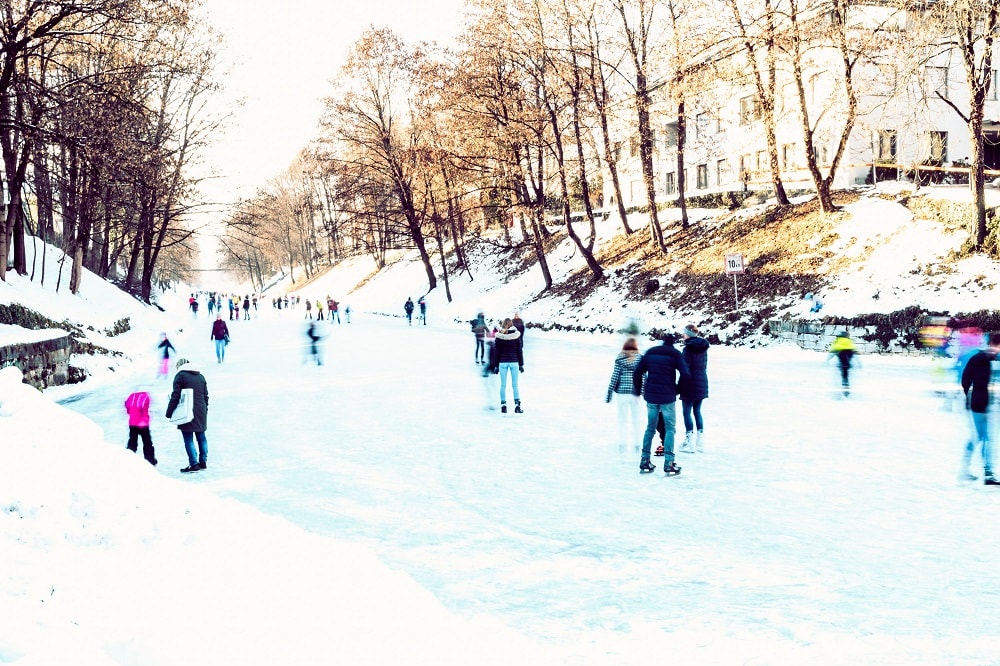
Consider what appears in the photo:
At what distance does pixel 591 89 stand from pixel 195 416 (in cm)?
2594

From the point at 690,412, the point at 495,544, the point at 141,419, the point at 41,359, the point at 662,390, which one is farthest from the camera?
the point at 41,359

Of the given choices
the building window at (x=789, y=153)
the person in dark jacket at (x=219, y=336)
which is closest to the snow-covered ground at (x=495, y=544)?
the person in dark jacket at (x=219, y=336)

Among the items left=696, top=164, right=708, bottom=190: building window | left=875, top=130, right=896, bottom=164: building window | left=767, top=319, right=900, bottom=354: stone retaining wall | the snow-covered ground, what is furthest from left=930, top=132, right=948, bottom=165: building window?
the snow-covered ground

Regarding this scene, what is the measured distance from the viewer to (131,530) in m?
5.37

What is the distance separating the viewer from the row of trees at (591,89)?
75.4 feet

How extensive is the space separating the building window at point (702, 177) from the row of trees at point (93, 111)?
1071 inches

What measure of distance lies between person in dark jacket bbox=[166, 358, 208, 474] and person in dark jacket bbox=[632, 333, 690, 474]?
5.10m

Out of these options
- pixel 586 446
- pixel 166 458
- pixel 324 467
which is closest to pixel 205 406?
pixel 166 458

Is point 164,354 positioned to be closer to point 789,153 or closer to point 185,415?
point 185,415

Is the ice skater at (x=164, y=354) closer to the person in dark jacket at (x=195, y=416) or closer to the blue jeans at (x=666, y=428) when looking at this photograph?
the person in dark jacket at (x=195, y=416)

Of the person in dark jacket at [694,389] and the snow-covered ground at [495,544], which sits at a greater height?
the person in dark jacket at [694,389]

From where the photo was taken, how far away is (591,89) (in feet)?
103

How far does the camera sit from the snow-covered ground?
4375 millimetres

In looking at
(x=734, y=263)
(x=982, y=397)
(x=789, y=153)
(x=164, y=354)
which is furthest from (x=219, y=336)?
(x=789, y=153)
